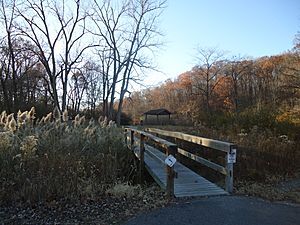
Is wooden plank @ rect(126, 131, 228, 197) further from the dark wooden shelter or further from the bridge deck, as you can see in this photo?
the dark wooden shelter

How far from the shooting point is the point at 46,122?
9406 millimetres

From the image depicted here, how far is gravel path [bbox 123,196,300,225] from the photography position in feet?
14.6

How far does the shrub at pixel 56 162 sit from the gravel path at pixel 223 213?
1660mm

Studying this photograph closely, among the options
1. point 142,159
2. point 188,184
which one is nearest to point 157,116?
point 142,159

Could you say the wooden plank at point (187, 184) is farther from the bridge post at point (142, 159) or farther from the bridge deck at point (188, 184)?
the bridge post at point (142, 159)

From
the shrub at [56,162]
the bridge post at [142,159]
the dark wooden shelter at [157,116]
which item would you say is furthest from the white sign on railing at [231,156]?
the dark wooden shelter at [157,116]

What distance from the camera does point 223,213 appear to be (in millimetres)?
4715

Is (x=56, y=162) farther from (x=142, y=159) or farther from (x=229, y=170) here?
(x=229, y=170)

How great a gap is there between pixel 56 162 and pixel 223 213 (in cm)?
380

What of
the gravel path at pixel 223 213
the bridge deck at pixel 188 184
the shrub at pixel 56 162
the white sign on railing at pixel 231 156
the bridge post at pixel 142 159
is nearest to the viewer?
the gravel path at pixel 223 213

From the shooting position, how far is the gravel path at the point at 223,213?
4.46m

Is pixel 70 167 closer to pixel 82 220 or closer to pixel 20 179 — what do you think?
pixel 20 179

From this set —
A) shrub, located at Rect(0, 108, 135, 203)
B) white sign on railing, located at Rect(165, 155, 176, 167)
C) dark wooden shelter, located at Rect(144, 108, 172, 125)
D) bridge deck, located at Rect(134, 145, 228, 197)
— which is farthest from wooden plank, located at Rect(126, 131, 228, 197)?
dark wooden shelter, located at Rect(144, 108, 172, 125)

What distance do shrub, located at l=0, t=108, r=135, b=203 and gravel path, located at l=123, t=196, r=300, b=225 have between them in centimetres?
166
